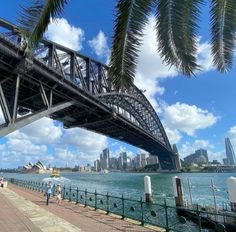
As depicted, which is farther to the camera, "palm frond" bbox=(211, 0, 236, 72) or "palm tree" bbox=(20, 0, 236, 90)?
"palm frond" bbox=(211, 0, 236, 72)

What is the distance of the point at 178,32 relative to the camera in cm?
595

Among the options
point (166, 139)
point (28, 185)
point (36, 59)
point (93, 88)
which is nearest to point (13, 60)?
point (36, 59)

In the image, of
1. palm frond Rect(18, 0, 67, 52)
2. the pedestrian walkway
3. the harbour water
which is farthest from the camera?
the harbour water

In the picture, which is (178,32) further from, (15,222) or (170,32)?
(15,222)

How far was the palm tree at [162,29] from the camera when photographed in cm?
517

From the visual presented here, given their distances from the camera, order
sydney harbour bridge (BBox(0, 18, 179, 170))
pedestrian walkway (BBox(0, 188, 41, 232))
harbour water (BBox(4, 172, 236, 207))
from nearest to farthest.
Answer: pedestrian walkway (BBox(0, 188, 41, 232)), sydney harbour bridge (BBox(0, 18, 179, 170)), harbour water (BBox(4, 172, 236, 207))

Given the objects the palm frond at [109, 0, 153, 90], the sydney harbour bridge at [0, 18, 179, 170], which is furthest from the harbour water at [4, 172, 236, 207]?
the palm frond at [109, 0, 153, 90]

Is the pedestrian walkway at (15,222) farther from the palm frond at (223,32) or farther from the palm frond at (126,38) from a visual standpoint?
the palm frond at (223,32)

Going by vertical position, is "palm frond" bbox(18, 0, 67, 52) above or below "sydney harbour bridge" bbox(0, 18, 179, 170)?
below

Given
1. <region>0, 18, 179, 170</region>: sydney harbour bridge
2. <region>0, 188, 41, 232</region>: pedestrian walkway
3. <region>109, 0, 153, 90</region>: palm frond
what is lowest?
<region>0, 188, 41, 232</region>: pedestrian walkway

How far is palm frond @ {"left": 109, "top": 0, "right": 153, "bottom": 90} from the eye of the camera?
17.9 feet

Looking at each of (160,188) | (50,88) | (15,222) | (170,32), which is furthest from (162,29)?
(160,188)

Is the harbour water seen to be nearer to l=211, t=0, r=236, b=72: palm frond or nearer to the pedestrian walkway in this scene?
the pedestrian walkway

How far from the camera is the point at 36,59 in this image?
25.4m
